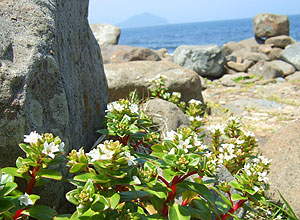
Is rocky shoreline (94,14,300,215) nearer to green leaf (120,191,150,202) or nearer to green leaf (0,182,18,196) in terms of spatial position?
green leaf (120,191,150,202)

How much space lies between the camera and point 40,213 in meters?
1.61

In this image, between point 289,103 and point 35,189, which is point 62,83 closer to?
point 35,189

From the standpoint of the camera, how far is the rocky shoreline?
3.46 meters

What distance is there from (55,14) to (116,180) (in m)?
1.38

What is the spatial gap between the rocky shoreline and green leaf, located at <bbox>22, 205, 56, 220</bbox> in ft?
7.40

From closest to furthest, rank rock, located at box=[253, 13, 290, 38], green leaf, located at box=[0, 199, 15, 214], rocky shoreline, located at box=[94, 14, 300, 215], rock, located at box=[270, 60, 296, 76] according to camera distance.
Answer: green leaf, located at box=[0, 199, 15, 214] < rocky shoreline, located at box=[94, 14, 300, 215] < rock, located at box=[270, 60, 296, 76] < rock, located at box=[253, 13, 290, 38]

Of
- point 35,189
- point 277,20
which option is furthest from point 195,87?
point 277,20

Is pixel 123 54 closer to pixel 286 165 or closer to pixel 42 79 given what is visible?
pixel 286 165

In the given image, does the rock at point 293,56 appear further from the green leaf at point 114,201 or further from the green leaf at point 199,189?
the green leaf at point 114,201

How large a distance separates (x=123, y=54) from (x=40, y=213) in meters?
7.50

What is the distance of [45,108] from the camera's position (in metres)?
2.04

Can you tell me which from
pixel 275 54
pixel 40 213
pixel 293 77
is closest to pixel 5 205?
pixel 40 213

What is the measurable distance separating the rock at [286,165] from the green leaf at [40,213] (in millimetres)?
2252

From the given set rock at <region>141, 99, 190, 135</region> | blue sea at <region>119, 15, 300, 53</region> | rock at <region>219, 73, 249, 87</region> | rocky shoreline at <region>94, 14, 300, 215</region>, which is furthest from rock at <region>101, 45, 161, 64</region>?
blue sea at <region>119, 15, 300, 53</region>
